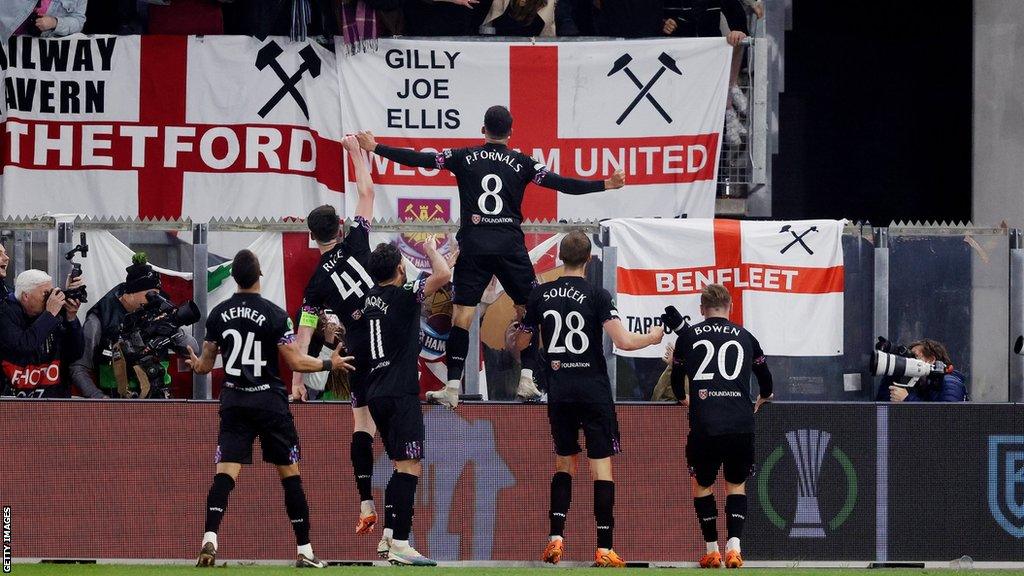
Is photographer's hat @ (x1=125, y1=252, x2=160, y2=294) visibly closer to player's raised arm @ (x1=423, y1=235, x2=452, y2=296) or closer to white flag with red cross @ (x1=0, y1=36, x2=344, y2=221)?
player's raised arm @ (x1=423, y1=235, x2=452, y2=296)

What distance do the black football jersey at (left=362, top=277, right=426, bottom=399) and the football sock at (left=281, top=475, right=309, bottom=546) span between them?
0.83m

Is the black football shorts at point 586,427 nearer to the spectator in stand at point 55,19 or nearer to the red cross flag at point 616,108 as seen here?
the red cross flag at point 616,108

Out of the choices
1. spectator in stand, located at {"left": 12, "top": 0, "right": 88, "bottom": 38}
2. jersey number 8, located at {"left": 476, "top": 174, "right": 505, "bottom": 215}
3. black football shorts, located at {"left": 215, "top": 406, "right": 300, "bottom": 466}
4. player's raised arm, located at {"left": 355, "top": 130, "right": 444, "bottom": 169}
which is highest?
spectator in stand, located at {"left": 12, "top": 0, "right": 88, "bottom": 38}

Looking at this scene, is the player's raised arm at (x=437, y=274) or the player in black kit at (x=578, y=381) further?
the player's raised arm at (x=437, y=274)

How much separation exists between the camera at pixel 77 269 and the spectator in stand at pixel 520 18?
5.73m

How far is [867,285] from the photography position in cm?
1302

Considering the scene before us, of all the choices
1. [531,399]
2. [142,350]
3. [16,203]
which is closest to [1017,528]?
[531,399]

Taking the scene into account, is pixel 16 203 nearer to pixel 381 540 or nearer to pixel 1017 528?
pixel 381 540

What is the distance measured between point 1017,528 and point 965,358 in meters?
1.60

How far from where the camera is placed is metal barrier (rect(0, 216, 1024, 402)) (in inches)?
497

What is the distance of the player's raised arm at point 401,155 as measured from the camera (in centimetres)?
1216

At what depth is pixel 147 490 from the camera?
39.7 ft

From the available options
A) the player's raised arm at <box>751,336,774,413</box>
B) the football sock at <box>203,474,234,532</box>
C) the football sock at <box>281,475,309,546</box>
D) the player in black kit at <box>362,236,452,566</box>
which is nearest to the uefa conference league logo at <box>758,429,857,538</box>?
the player's raised arm at <box>751,336,774,413</box>

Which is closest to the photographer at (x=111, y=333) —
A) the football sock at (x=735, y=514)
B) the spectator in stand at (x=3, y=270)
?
the spectator in stand at (x=3, y=270)
